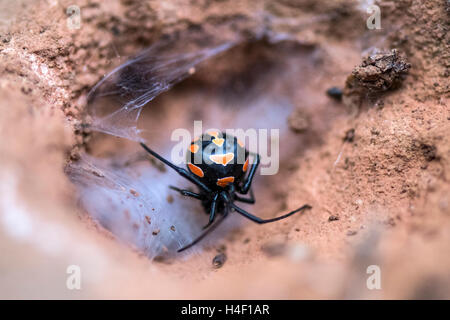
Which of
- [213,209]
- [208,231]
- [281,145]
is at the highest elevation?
[281,145]

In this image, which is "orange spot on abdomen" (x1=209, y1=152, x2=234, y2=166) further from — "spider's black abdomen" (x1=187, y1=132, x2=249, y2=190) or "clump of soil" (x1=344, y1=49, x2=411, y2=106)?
"clump of soil" (x1=344, y1=49, x2=411, y2=106)

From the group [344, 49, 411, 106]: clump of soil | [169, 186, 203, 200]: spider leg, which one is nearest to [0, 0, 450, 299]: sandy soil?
[344, 49, 411, 106]: clump of soil

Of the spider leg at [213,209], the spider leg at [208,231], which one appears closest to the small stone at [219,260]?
the spider leg at [208,231]

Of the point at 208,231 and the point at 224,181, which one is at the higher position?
the point at 224,181

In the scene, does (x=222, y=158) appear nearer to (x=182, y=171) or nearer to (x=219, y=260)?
(x=182, y=171)

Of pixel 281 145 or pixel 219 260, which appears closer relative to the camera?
pixel 219 260

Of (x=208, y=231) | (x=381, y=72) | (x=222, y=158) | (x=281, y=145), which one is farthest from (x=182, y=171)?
(x=381, y=72)
